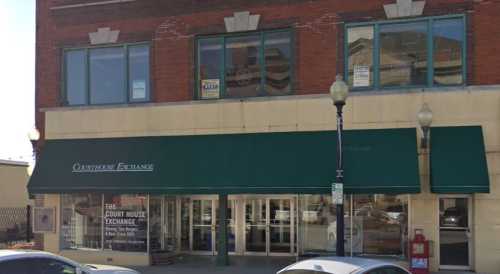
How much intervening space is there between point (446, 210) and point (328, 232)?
3.43 meters

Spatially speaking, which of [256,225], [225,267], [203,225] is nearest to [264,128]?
[256,225]

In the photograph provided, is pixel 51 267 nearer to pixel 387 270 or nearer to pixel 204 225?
pixel 387 270

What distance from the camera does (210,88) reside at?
1830 cm

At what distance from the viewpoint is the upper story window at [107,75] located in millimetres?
18984

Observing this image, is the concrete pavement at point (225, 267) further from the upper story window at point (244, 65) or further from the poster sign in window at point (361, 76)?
the poster sign in window at point (361, 76)

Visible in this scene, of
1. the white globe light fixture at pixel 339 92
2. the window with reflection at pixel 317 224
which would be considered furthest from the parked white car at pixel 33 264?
the window with reflection at pixel 317 224

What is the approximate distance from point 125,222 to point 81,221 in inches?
65.4

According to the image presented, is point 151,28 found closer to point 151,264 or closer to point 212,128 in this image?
point 212,128

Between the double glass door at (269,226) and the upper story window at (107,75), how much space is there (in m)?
4.86

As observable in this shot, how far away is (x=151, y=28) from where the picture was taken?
61.6 ft

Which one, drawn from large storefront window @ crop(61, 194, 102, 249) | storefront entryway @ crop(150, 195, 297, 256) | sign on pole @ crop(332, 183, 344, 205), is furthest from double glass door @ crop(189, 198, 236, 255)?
sign on pole @ crop(332, 183, 344, 205)

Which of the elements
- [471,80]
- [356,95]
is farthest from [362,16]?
[471,80]

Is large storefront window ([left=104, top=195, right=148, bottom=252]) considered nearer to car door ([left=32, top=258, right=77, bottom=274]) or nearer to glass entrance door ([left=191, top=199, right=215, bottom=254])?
glass entrance door ([left=191, top=199, right=215, bottom=254])

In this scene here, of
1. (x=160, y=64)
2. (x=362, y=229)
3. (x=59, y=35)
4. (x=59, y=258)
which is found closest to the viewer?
(x=59, y=258)
